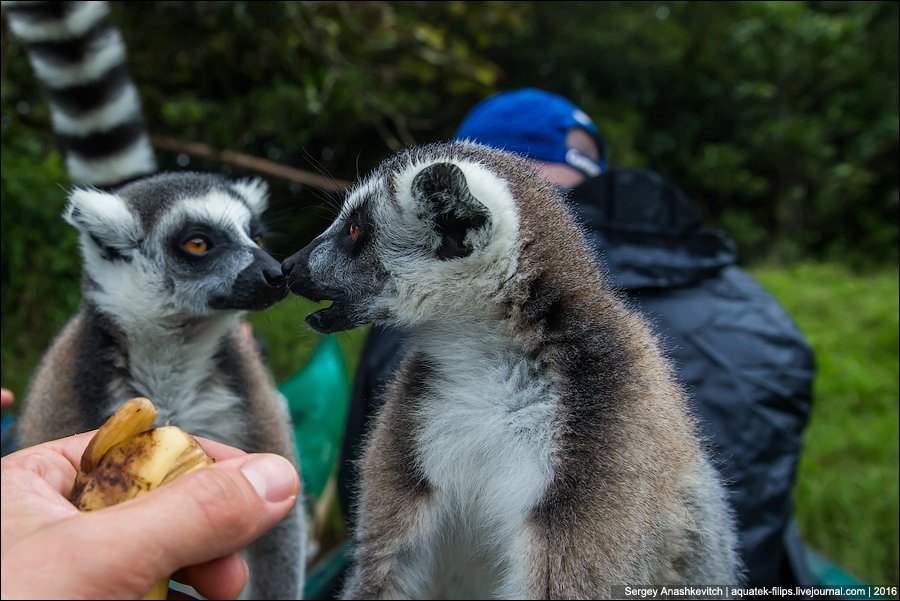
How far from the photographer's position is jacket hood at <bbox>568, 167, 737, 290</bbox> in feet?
6.86

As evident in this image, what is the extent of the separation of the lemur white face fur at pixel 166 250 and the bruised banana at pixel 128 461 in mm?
721

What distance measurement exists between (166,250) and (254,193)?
371mm

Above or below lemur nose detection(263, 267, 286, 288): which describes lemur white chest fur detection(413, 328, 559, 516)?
below

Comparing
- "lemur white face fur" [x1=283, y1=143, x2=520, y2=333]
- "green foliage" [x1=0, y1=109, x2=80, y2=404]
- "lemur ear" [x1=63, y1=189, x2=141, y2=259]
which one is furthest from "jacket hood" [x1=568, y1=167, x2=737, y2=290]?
"green foliage" [x1=0, y1=109, x2=80, y2=404]

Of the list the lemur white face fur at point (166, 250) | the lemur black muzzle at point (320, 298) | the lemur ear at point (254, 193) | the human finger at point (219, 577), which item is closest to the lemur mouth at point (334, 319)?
the lemur black muzzle at point (320, 298)

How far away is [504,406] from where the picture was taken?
1120mm

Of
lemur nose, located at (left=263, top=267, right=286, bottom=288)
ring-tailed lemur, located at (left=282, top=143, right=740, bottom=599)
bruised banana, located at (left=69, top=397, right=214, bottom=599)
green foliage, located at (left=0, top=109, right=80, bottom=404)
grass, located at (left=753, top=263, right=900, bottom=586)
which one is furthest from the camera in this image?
grass, located at (left=753, top=263, right=900, bottom=586)

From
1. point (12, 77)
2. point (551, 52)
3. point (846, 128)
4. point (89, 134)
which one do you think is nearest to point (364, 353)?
point (89, 134)

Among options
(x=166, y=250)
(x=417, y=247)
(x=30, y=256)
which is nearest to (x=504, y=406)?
(x=417, y=247)

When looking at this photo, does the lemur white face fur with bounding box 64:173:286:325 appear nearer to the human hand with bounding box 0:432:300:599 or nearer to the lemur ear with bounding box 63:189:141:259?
the lemur ear with bounding box 63:189:141:259

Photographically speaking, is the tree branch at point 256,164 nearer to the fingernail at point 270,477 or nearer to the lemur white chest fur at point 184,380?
the lemur white chest fur at point 184,380

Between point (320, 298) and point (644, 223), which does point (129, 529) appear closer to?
point (320, 298)

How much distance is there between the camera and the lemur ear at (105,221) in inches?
65.9

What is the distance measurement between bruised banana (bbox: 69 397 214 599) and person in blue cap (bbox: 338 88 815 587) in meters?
0.71
